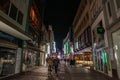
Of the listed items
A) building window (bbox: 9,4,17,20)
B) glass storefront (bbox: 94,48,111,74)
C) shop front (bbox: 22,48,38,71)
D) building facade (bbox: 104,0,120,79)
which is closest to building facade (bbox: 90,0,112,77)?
glass storefront (bbox: 94,48,111,74)

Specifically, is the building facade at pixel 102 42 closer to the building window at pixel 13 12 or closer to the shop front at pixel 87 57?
the shop front at pixel 87 57

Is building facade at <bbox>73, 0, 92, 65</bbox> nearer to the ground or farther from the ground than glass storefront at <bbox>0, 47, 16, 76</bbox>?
farther from the ground

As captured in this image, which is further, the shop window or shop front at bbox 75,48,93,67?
shop front at bbox 75,48,93,67

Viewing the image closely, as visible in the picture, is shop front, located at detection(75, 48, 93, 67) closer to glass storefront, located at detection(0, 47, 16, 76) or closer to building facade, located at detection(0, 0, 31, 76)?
building facade, located at detection(0, 0, 31, 76)

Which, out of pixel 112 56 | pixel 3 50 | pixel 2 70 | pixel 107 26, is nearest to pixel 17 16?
pixel 3 50

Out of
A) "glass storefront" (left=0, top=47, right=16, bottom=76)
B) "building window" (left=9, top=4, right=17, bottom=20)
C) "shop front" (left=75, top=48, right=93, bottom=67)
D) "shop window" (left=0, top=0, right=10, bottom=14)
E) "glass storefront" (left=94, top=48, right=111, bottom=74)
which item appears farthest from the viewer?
"shop front" (left=75, top=48, right=93, bottom=67)

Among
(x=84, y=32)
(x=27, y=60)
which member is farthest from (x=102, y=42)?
(x=84, y=32)

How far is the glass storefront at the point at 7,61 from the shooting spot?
11.4m

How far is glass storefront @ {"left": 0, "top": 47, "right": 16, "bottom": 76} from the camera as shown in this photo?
11.4m

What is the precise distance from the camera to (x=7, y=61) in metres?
12.6

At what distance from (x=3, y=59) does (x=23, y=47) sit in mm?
5059

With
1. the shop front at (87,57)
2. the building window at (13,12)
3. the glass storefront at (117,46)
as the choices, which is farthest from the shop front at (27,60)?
the shop front at (87,57)

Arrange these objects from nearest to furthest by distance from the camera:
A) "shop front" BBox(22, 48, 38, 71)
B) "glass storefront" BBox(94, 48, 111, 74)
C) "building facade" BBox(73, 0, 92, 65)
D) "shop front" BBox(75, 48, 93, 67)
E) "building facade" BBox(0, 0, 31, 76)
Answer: "building facade" BBox(0, 0, 31, 76) < "glass storefront" BBox(94, 48, 111, 74) < "shop front" BBox(22, 48, 38, 71) < "shop front" BBox(75, 48, 93, 67) < "building facade" BBox(73, 0, 92, 65)

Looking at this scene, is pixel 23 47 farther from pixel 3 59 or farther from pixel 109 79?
pixel 109 79
